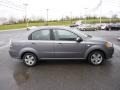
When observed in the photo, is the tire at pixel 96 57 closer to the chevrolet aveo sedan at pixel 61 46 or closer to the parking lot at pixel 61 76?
the chevrolet aveo sedan at pixel 61 46

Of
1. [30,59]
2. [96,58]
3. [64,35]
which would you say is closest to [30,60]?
[30,59]

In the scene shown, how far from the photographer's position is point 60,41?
6664mm

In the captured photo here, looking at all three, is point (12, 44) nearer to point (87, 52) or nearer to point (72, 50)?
point (72, 50)

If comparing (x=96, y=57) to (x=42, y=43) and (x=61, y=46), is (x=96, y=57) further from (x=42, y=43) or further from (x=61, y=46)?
(x=42, y=43)

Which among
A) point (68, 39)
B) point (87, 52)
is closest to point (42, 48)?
point (68, 39)

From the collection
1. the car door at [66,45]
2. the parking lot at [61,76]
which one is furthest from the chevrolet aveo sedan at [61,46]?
the parking lot at [61,76]

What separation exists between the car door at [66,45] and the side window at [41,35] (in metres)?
0.32

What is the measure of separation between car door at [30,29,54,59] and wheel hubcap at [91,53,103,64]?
1.65 meters

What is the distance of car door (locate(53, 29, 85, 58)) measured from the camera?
21.8 ft

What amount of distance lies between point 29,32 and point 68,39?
1.63 meters

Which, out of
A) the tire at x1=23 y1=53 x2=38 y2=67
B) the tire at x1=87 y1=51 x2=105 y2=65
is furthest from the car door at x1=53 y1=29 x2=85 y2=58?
the tire at x1=23 y1=53 x2=38 y2=67

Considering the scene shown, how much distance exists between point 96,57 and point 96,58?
0.04m

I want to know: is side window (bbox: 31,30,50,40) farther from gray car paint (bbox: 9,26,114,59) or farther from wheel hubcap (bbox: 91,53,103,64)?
wheel hubcap (bbox: 91,53,103,64)

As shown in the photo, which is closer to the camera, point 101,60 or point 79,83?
point 79,83
